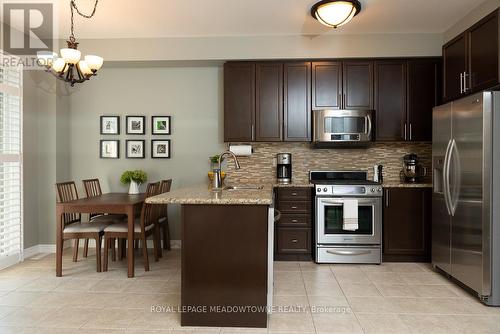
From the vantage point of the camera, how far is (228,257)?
2.31 m

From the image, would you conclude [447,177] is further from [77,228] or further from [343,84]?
[77,228]

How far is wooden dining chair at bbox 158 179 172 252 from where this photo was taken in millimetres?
3950

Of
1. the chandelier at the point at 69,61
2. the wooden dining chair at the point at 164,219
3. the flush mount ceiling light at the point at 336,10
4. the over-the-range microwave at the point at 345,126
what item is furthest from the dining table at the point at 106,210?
the flush mount ceiling light at the point at 336,10

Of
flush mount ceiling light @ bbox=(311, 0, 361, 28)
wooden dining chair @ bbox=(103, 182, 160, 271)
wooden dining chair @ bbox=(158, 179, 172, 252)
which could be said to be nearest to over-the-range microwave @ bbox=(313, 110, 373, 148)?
flush mount ceiling light @ bbox=(311, 0, 361, 28)

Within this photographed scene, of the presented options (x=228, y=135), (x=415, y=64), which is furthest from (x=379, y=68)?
(x=228, y=135)

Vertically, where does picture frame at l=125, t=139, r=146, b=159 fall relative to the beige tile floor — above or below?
above

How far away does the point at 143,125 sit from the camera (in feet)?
14.8

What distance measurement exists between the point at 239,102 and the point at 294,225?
1646 millimetres

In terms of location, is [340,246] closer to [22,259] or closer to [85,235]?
[85,235]

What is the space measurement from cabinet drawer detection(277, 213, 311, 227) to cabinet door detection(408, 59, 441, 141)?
162cm

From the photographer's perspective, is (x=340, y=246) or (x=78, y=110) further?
(x=78, y=110)

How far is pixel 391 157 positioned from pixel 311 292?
2286mm

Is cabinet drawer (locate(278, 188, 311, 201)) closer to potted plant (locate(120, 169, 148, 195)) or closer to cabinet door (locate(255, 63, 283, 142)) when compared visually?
cabinet door (locate(255, 63, 283, 142))

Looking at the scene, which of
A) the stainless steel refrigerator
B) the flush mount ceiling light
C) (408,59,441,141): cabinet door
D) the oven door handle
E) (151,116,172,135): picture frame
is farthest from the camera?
(151,116,172,135): picture frame
